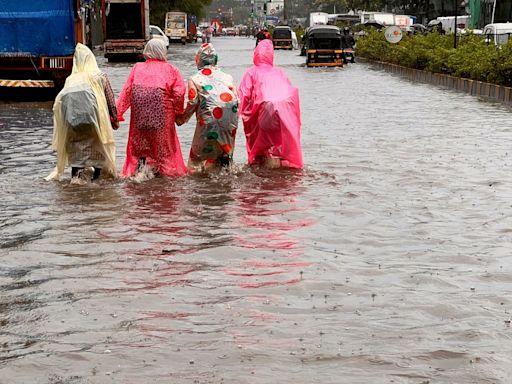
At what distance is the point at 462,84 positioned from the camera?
93.5 ft

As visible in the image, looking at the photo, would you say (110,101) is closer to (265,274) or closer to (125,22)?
(265,274)

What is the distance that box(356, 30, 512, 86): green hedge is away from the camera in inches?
1013

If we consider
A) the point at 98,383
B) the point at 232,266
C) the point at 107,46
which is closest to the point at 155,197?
the point at 232,266

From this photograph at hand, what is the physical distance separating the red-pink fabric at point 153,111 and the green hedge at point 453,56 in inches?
544

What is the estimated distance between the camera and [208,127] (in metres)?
12.4

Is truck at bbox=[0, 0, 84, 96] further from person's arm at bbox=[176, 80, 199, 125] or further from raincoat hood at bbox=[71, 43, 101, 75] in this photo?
Answer: person's arm at bbox=[176, 80, 199, 125]

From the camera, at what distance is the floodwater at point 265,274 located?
19.6ft

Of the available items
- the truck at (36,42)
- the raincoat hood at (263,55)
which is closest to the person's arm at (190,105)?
the raincoat hood at (263,55)

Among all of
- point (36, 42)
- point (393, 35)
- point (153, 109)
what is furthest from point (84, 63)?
point (393, 35)

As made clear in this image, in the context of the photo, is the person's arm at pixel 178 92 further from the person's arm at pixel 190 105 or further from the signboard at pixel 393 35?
the signboard at pixel 393 35

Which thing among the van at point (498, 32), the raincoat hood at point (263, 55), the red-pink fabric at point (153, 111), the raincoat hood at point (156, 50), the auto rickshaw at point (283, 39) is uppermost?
the raincoat hood at point (156, 50)

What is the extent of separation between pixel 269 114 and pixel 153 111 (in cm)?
141

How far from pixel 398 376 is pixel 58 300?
7.85 feet

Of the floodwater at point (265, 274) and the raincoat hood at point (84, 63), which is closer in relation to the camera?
the floodwater at point (265, 274)
